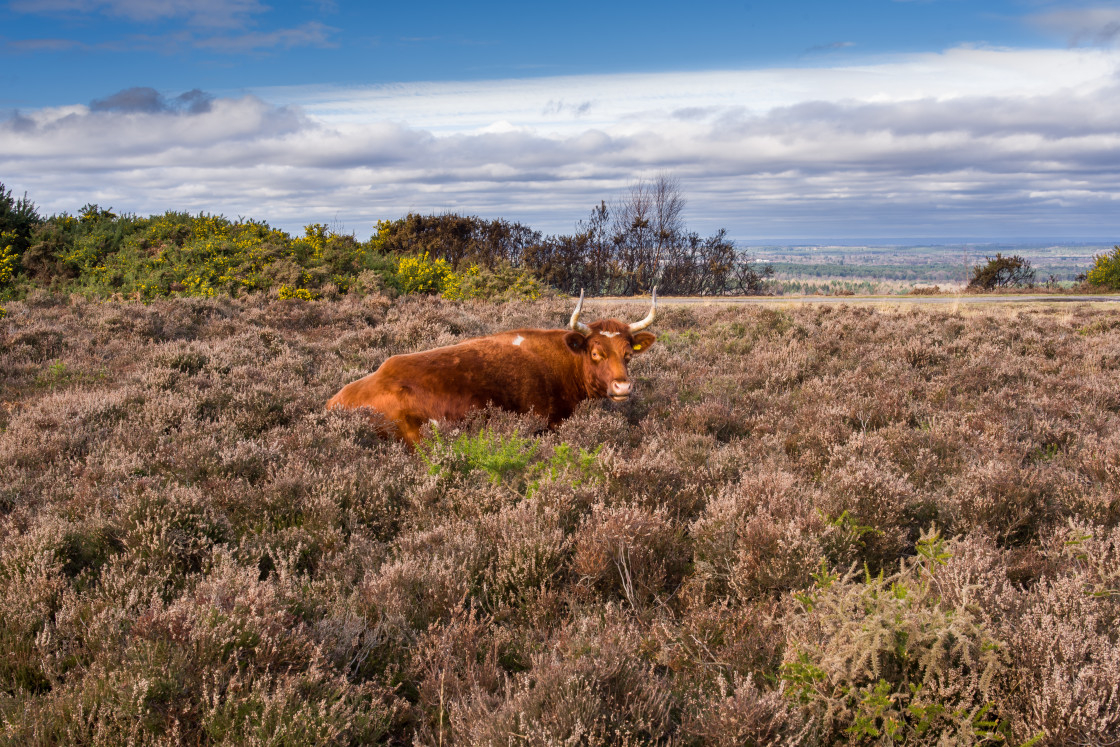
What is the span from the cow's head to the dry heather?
1.18 feet

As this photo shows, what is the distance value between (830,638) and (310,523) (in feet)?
10.0

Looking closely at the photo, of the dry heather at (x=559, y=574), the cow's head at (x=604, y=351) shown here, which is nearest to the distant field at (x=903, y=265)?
the cow's head at (x=604, y=351)

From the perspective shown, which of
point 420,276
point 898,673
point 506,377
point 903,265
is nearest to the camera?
point 898,673

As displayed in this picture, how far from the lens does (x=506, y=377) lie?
6.59m

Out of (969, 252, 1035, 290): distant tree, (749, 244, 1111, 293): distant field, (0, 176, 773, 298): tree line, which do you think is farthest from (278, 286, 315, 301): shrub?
(969, 252, 1035, 290): distant tree

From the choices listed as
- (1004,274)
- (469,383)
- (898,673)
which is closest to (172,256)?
(469,383)

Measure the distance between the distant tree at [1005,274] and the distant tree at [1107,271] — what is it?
8.47 ft

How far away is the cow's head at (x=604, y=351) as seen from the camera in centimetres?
664

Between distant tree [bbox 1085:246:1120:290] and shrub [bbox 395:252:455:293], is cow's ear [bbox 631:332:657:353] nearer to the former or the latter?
shrub [bbox 395:252:455:293]

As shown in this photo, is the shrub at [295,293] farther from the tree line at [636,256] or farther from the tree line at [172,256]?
the tree line at [636,256]

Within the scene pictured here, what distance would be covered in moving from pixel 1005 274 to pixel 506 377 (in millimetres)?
35589

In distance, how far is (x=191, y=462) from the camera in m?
4.80

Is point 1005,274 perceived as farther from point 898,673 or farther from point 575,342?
point 898,673

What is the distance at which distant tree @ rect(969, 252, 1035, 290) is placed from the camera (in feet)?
104
